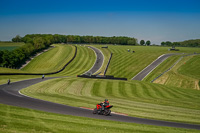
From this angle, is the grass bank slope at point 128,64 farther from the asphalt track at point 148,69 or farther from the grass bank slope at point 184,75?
the grass bank slope at point 184,75

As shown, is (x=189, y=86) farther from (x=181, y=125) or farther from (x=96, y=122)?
(x=96, y=122)

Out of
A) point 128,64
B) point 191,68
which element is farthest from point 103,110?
point 128,64

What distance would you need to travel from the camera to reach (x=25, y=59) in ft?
428

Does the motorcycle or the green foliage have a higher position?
the green foliage

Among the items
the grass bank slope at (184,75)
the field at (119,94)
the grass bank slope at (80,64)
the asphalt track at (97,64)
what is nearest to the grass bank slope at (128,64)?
the field at (119,94)

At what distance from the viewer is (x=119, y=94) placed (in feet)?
135

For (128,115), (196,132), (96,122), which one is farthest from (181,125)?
(96,122)

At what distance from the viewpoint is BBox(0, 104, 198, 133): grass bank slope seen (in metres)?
14.5

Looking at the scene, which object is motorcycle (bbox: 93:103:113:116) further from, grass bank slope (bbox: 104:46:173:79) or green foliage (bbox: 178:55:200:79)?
grass bank slope (bbox: 104:46:173:79)

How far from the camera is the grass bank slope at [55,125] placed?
47.5 ft

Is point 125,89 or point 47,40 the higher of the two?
point 47,40

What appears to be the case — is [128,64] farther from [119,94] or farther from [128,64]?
[119,94]

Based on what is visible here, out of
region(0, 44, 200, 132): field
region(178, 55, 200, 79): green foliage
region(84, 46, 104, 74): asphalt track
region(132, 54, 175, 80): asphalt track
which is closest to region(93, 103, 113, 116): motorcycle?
region(0, 44, 200, 132): field

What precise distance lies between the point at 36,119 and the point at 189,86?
180 ft
